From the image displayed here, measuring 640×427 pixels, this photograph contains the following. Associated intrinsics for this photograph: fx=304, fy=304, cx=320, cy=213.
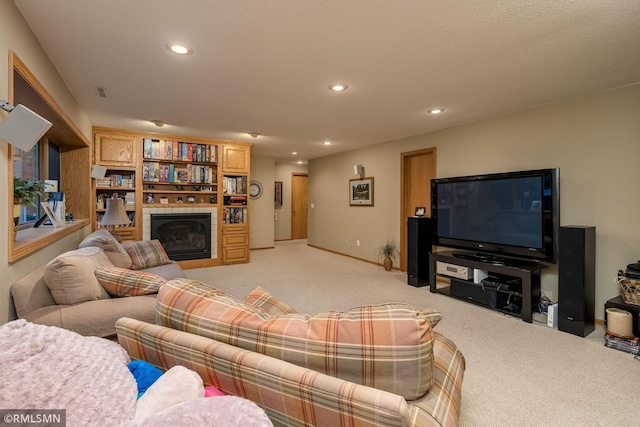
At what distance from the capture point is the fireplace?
17.1ft

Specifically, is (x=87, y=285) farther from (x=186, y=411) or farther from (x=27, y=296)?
(x=186, y=411)

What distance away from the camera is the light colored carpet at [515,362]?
5.83ft

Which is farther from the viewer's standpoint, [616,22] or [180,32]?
[180,32]

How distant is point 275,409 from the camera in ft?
2.65

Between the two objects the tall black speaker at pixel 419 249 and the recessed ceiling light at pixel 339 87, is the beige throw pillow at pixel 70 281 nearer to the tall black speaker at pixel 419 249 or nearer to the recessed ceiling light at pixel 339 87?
the recessed ceiling light at pixel 339 87

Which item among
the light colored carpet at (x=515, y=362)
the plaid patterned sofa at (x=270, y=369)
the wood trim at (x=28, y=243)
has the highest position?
the wood trim at (x=28, y=243)

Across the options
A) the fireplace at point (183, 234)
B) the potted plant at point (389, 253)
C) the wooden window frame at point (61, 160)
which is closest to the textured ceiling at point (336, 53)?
the wooden window frame at point (61, 160)

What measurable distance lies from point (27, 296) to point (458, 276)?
3.93 metres

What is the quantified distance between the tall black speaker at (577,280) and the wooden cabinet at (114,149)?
19.4 feet

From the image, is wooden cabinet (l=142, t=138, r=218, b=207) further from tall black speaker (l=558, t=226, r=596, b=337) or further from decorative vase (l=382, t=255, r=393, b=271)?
tall black speaker (l=558, t=226, r=596, b=337)

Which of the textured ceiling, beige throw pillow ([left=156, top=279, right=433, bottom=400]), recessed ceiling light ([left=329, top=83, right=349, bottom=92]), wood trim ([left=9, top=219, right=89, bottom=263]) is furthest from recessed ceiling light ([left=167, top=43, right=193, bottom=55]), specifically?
beige throw pillow ([left=156, top=279, right=433, bottom=400])

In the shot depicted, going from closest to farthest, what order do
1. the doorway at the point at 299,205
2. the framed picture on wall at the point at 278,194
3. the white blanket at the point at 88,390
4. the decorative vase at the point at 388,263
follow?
the white blanket at the point at 88,390 → the decorative vase at the point at 388,263 → the framed picture on wall at the point at 278,194 → the doorway at the point at 299,205

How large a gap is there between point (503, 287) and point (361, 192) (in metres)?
3.41

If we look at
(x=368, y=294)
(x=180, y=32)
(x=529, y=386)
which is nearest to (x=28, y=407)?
(x=180, y=32)
